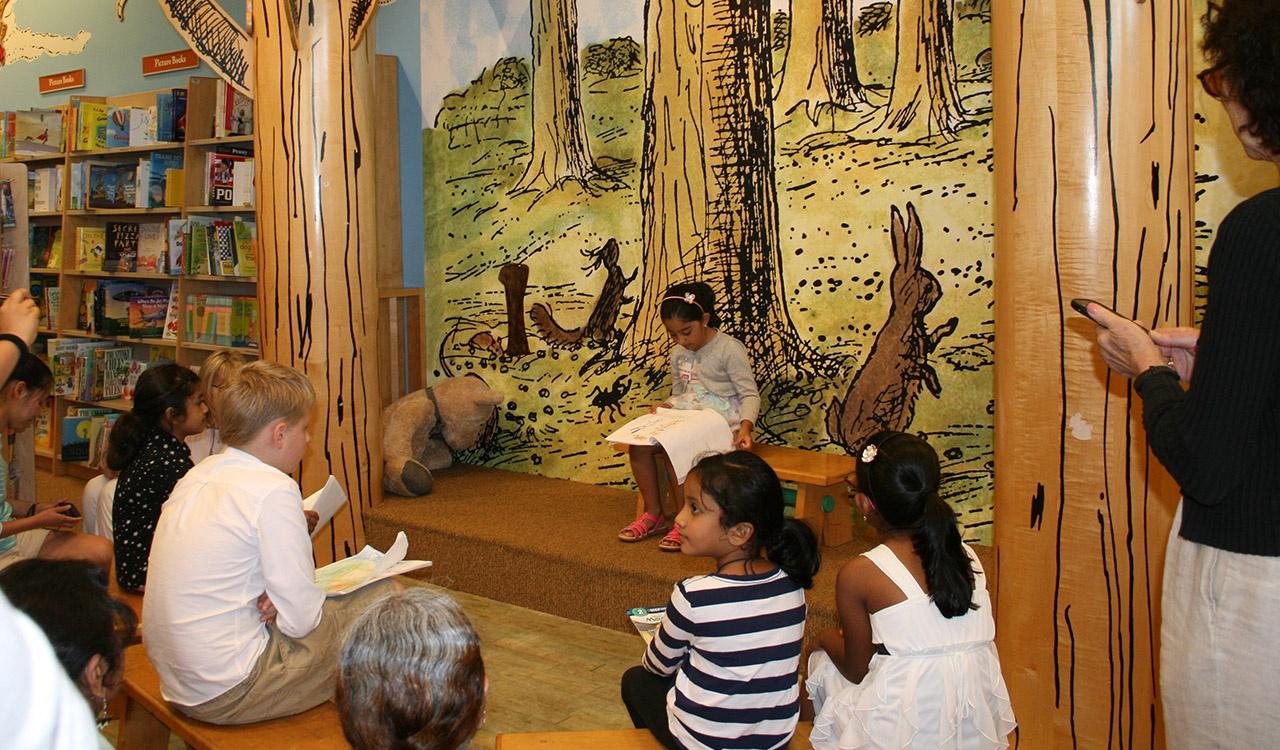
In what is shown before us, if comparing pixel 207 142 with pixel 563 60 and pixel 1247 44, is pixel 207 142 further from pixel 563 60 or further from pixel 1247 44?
pixel 1247 44

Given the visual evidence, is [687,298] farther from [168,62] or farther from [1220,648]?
[168,62]

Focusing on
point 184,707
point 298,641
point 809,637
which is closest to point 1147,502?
point 809,637

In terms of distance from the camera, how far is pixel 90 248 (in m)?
6.78

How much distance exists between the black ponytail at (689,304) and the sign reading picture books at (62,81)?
5.44 m

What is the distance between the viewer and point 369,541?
474 cm

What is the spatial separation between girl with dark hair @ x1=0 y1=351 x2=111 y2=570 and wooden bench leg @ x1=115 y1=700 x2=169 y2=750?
0.55 meters

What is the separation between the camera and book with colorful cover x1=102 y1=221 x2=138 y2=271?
655cm

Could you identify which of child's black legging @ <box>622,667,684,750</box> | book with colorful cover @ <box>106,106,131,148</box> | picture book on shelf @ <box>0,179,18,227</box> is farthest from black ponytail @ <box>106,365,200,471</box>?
book with colorful cover @ <box>106,106,131,148</box>

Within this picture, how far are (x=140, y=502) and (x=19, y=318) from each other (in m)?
0.83

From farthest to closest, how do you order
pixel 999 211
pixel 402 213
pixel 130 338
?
pixel 130 338
pixel 402 213
pixel 999 211

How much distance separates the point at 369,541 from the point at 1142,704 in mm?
3327

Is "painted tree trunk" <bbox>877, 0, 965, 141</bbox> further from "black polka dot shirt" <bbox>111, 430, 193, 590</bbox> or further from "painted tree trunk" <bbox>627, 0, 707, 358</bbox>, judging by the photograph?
"black polka dot shirt" <bbox>111, 430, 193, 590</bbox>

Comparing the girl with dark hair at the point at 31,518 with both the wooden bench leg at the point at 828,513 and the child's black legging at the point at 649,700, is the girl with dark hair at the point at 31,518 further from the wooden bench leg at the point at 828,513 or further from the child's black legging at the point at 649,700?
the wooden bench leg at the point at 828,513

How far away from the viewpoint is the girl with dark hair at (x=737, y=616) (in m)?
2.00
